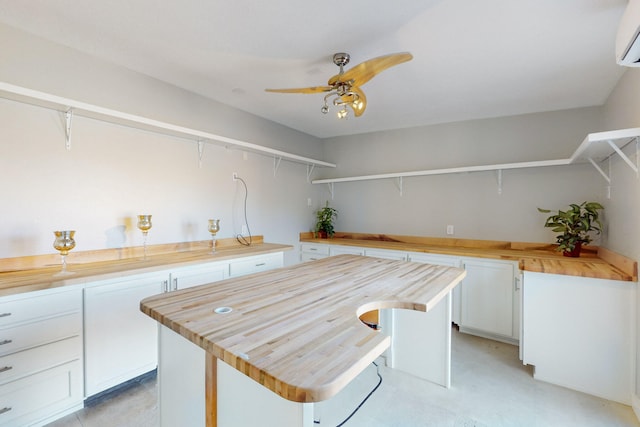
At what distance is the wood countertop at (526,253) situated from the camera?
6.57ft

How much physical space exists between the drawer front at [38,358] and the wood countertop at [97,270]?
0.36 m

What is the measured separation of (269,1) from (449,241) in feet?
10.3

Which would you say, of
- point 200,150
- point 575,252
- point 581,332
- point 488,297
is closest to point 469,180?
point 575,252

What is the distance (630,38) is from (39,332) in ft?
11.1

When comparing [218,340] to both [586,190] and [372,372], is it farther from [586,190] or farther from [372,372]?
[586,190]

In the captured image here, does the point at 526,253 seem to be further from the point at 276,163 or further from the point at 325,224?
the point at 276,163

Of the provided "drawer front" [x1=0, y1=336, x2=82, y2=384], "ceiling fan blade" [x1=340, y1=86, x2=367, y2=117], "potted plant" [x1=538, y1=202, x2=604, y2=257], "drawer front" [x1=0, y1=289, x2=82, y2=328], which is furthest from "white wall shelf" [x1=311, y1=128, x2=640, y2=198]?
"drawer front" [x1=0, y1=336, x2=82, y2=384]

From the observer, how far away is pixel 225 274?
260cm

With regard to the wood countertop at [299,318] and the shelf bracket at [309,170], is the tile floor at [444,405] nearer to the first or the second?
the wood countertop at [299,318]

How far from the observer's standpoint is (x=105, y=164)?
2.28 m

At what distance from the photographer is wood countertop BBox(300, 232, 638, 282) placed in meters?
2.00

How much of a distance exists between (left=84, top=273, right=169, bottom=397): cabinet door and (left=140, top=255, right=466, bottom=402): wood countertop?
85 centimetres

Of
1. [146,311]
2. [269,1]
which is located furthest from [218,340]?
[269,1]

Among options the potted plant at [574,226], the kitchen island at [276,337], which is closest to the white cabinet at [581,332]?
the potted plant at [574,226]
